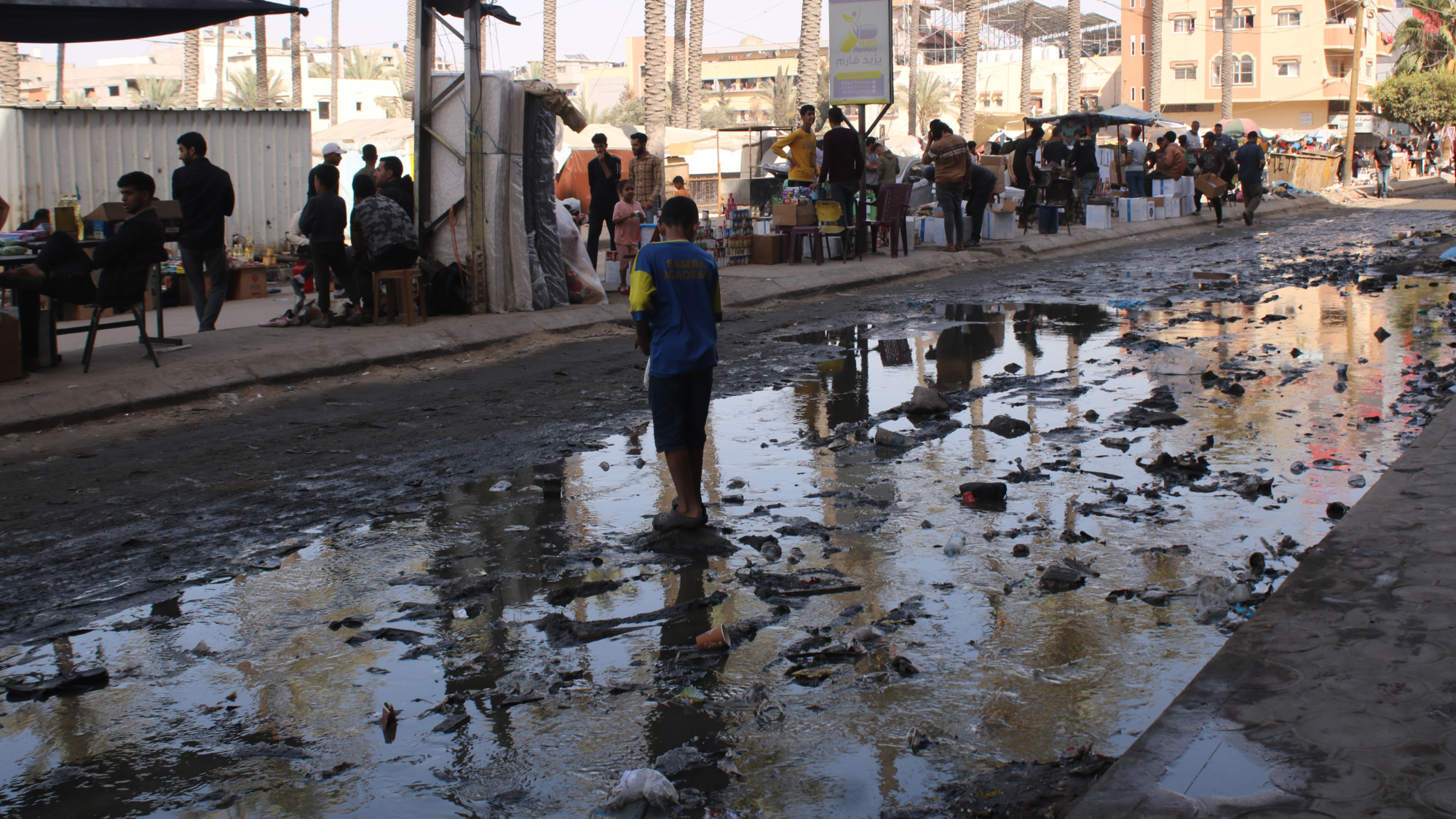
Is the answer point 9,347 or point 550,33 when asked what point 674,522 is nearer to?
point 9,347

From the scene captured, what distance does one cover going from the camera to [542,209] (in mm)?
12602

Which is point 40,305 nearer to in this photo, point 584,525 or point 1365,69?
point 584,525

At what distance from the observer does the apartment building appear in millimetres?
66812

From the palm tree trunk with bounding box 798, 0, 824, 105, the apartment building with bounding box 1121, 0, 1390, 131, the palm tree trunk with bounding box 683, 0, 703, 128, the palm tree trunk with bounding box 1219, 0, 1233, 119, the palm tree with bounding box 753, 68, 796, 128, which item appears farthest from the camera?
the apartment building with bounding box 1121, 0, 1390, 131

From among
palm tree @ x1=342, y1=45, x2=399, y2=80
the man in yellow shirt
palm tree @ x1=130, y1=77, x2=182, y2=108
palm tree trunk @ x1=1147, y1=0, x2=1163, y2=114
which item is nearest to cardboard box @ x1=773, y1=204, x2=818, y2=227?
the man in yellow shirt

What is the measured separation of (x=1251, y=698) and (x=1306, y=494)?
268 cm

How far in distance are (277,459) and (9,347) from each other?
322 cm

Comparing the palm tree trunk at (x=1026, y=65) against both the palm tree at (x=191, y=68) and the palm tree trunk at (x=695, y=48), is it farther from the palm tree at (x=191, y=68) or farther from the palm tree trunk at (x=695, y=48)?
the palm tree at (x=191, y=68)

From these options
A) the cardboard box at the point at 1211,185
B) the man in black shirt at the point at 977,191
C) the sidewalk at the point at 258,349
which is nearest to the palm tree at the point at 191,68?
the sidewalk at the point at 258,349

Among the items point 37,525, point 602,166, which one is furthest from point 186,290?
point 37,525

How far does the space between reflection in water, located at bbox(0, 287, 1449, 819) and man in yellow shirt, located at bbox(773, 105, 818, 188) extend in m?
10.7

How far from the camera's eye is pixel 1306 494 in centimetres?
552

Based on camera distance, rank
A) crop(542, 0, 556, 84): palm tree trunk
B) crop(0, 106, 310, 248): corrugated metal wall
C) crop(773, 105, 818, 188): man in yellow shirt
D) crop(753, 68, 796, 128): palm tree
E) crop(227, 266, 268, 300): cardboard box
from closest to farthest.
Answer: crop(227, 266, 268, 300): cardboard box < crop(0, 106, 310, 248): corrugated metal wall < crop(773, 105, 818, 188): man in yellow shirt < crop(542, 0, 556, 84): palm tree trunk < crop(753, 68, 796, 128): palm tree

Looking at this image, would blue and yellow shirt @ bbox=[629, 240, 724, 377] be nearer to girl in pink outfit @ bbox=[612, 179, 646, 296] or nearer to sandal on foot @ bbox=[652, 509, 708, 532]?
sandal on foot @ bbox=[652, 509, 708, 532]
